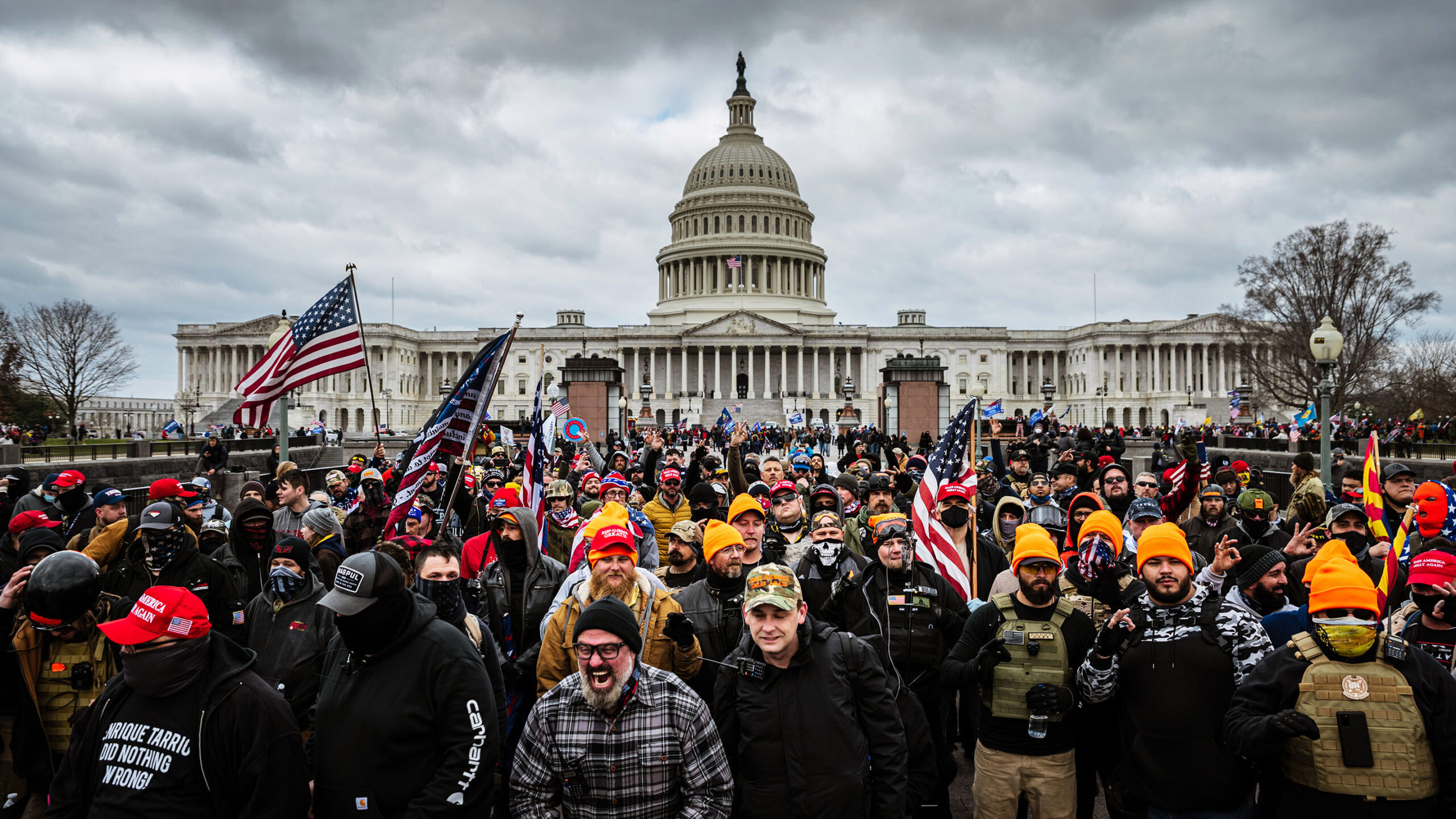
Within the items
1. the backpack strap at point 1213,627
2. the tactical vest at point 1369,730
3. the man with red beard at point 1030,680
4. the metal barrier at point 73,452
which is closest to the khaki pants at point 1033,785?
the man with red beard at point 1030,680

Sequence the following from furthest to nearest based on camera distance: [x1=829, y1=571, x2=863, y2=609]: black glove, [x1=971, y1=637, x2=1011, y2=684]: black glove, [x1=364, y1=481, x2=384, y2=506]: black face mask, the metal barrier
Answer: the metal barrier < [x1=364, y1=481, x2=384, y2=506]: black face mask < [x1=829, y1=571, x2=863, y2=609]: black glove < [x1=971, y1=637, x2=1011, y2=684]: black glove

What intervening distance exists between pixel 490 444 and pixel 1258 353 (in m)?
42.9

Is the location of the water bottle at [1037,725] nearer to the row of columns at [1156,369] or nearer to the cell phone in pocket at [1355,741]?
the cell phone in pocket at [1355,741]

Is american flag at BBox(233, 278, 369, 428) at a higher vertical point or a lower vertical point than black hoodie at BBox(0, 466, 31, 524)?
higher

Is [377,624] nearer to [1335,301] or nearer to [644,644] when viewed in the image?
[644,644]

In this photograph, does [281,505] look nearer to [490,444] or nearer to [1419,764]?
[1419,764]

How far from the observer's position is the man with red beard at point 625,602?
4.77m

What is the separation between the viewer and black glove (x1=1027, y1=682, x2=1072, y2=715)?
450 centimetres

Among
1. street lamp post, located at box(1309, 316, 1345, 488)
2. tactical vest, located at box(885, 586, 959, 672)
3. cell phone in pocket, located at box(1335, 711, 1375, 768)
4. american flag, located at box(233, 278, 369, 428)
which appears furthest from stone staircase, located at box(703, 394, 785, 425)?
cell phone in pocket, located at box(1335, 711, 1375, 768)

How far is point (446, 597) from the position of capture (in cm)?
482

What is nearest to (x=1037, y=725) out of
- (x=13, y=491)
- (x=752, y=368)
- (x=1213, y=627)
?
(x=1213, y=627)

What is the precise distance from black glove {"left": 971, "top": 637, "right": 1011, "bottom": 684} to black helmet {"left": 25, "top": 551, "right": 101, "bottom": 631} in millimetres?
4717

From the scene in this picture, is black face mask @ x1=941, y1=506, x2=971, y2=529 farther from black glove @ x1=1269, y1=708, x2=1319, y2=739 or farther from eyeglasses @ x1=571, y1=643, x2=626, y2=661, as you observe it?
eyeglasses @ x1=571, y1=643, x2=626, y2=661

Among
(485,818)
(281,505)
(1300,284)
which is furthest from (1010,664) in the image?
(1300,284)
